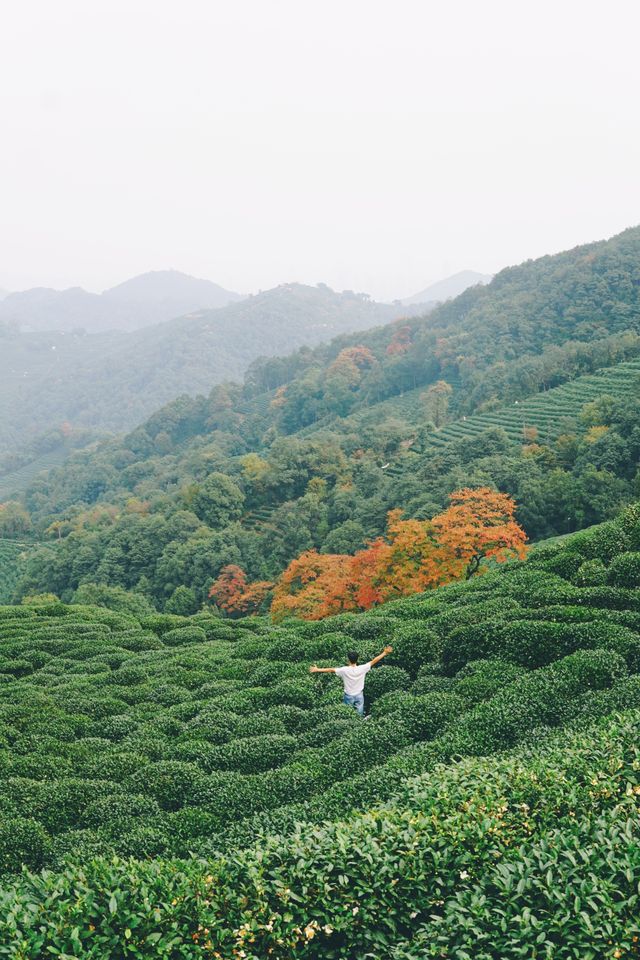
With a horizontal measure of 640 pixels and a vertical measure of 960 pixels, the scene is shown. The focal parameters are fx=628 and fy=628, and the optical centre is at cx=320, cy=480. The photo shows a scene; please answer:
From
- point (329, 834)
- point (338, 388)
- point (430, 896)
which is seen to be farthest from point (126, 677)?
point (338, 388)

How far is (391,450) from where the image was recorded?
59125mm

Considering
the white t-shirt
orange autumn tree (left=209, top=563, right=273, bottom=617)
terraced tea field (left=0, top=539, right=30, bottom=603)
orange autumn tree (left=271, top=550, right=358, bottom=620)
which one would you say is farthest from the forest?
terraced tea field (left=0, top=539, right=30, bottom=603)

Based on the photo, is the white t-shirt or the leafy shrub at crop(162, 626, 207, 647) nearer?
the white t-shirt

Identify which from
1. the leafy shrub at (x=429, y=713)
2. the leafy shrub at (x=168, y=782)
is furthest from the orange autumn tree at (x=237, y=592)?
the leafy shrub at (x=168, y=782)

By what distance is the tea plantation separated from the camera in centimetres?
534

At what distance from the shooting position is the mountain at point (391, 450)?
3947 centimetres

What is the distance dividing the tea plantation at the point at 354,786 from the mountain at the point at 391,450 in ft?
75.1

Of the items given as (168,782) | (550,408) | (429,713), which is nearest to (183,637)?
(168,782)

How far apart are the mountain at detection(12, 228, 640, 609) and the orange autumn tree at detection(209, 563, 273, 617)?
2000 millimetres

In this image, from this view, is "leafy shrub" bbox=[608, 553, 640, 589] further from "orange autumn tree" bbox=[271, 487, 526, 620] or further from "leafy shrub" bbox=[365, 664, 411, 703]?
"orange autumn tree" bbox=[271, 487, 526, 620]

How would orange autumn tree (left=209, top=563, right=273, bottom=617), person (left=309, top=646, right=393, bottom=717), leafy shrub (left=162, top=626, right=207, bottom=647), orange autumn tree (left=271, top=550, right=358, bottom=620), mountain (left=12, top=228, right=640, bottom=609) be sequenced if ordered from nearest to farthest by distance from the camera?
person (left=309, top=646, right=393, bottom=717) → leafy shrub (left=162, top=626, right=207, bottom=647) → orange autumn tree (left=271, top=550, right=358, bottom=620) → mountain (left=12, top=228, right=640, bottom=609) → orange autumn tree (left=209, top=563, right=273, bottom=617)

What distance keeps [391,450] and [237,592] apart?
23224 mm

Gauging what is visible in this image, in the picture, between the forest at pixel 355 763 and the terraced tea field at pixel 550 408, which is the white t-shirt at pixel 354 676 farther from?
the terraced tea field at pixel 550 408

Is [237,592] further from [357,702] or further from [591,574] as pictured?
[357,702]
